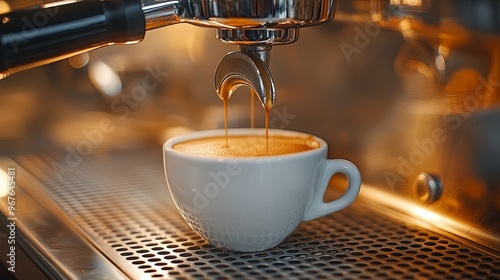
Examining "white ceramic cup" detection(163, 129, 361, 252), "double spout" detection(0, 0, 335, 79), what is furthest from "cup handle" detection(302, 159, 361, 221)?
"double spout" detection(0, 0, 335, 79)

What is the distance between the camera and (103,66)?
0.92 metres

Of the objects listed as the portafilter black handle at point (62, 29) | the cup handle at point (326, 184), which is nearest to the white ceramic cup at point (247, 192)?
the cup handle at point (326, 184)

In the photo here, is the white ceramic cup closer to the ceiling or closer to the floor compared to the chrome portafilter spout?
closer to the floor

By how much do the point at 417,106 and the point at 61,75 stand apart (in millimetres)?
Result: 480

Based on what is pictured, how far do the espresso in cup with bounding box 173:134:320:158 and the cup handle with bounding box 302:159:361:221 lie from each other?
0.07ft

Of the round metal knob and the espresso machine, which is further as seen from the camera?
the round metal knob

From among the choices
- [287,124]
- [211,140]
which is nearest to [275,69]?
[287,124]

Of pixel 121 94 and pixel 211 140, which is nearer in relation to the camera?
pixel 211 140

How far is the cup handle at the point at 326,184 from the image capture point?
1.84ft

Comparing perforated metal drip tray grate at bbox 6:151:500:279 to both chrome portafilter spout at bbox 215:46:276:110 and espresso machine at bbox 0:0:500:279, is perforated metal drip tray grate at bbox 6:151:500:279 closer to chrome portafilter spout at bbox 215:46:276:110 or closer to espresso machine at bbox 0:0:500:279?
espresso machine at bbox 0:0:500:279

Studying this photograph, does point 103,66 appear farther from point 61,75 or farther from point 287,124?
point 287,124

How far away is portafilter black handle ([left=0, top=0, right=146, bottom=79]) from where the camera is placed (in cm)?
43

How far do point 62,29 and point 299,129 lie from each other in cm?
38

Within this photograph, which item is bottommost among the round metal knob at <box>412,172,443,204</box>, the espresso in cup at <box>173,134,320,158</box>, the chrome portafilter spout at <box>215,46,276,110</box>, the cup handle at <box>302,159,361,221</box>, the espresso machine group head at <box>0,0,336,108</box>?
the round metal knob at <box>412,172,443,204</box>
